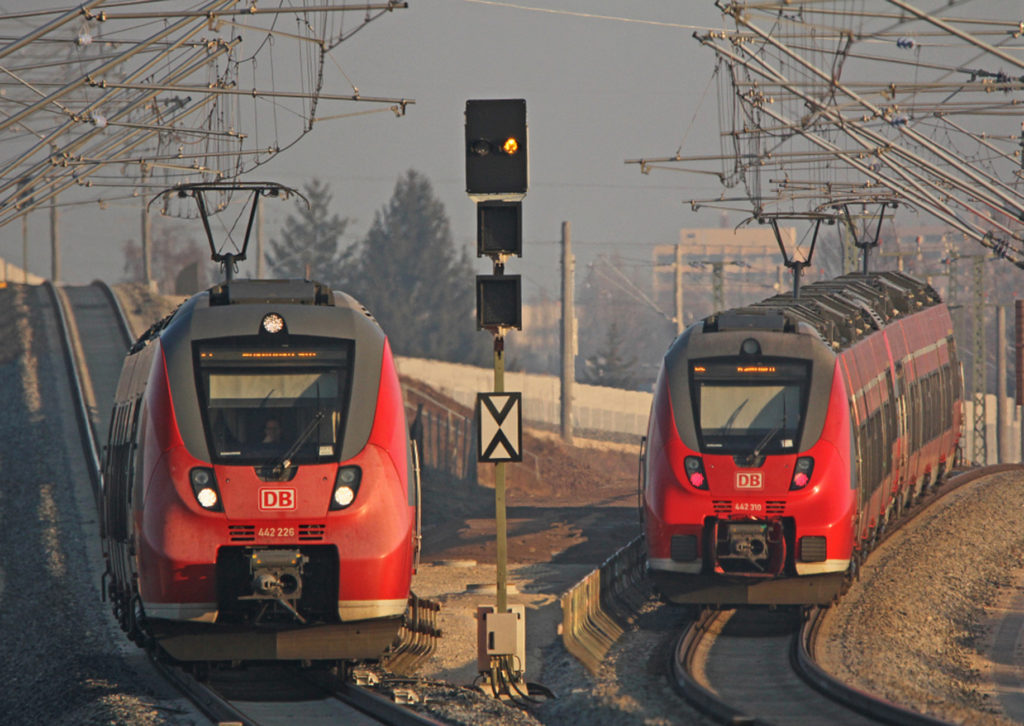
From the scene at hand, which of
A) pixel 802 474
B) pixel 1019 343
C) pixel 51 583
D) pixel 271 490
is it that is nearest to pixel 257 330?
pixel 271 490

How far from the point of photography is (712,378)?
18.2 metres

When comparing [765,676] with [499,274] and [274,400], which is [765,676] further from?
[274,400]

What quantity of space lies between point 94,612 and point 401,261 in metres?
105

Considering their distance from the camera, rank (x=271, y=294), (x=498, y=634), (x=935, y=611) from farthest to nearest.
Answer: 1. (x=935, y=611)
2. (x=271, y=294)
3. (x=498, y=634)

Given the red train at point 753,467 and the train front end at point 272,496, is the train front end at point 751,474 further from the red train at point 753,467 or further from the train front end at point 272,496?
the train front end at point 272,496

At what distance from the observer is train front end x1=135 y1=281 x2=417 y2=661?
13086 mm

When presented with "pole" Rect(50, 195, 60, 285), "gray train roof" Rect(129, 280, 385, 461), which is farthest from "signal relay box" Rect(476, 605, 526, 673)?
"pole" Rect(50, 195, 60, 285)

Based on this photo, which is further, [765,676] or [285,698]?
[765,676]

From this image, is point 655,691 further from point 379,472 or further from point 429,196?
point 429,196

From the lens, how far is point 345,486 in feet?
43.6

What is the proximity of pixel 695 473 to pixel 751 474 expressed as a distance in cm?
64

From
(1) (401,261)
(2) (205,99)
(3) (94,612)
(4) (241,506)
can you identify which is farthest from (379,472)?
(1) (401,261)

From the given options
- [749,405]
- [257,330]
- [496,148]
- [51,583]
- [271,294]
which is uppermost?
[496,148]

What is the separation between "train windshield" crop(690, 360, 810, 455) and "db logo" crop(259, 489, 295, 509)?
6337 millimetres
